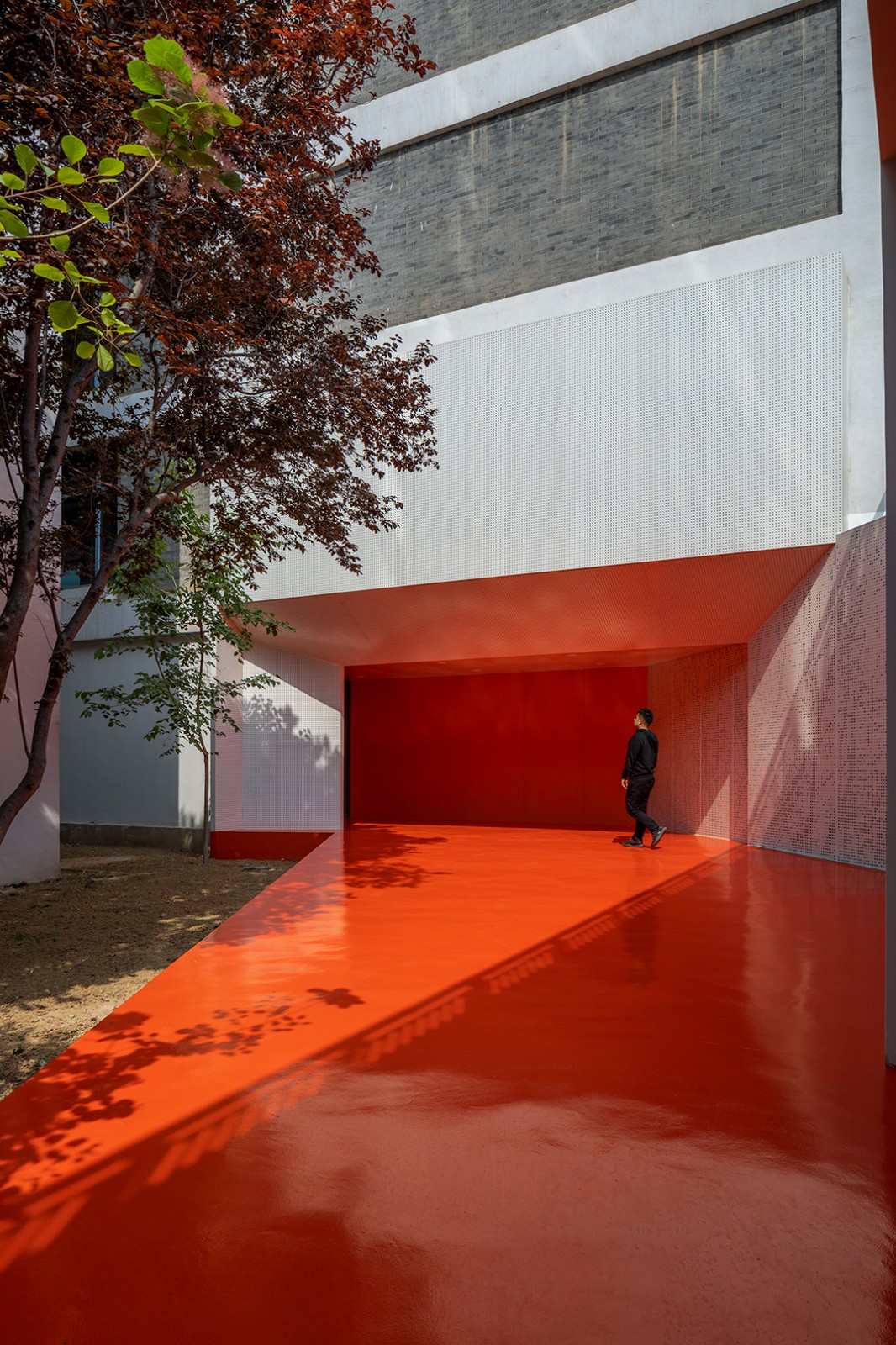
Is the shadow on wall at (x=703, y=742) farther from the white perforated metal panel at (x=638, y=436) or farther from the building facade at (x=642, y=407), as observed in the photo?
the white perforated metal panel at (x=638, y=436)

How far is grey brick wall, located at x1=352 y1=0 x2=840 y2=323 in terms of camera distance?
31.2ft

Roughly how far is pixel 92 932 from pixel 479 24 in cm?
1145

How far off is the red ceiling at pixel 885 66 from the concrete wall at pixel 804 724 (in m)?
4.08

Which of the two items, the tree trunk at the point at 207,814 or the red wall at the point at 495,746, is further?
the red wall at the point at 495,746

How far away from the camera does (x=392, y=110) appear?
1170 centimetres

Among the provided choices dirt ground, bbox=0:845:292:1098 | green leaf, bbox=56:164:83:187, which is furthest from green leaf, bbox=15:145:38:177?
dirt ground, bbox=0:845:292:1098

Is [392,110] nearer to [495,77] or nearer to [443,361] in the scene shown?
[495,77]

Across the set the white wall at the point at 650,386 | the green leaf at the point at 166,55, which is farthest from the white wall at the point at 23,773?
the green leaf at the point at 166,55

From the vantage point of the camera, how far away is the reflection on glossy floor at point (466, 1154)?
212cm

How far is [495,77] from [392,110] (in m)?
1.44

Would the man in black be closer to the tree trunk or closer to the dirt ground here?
the dirt ground

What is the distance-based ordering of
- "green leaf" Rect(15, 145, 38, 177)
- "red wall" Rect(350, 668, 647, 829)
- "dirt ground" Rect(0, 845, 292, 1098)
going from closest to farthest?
"green leaf" Rect(15, 145, 38, 177)
"dirt ground" Rect(0, 845, 292, 1098)
"red wall" Rect(350, 668, 647, 829)

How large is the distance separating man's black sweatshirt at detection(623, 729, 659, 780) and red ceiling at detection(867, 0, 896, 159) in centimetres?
782

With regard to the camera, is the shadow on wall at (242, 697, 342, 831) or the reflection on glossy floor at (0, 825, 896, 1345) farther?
the shadow on wall at (242, 697, 342, 831)
